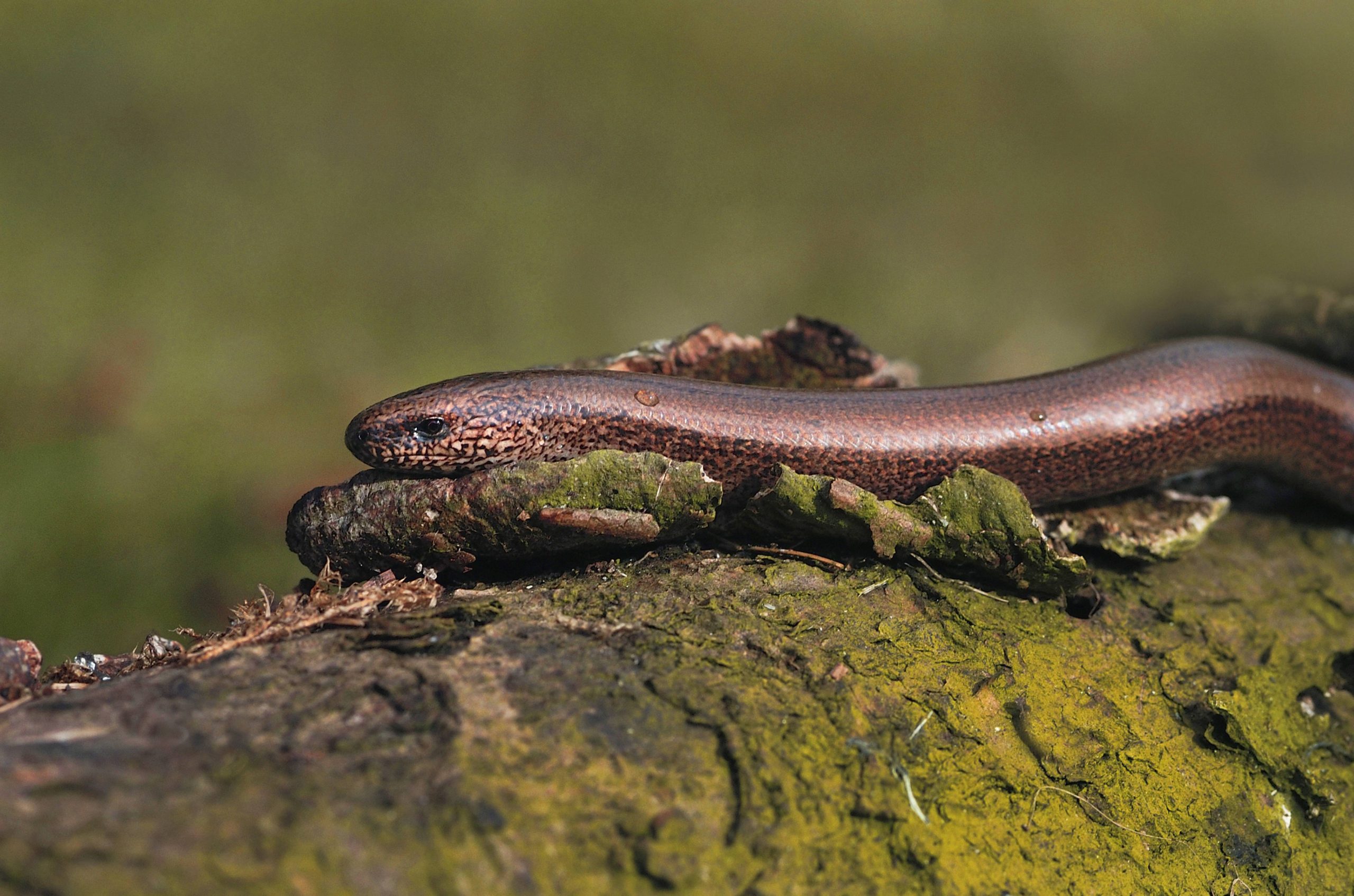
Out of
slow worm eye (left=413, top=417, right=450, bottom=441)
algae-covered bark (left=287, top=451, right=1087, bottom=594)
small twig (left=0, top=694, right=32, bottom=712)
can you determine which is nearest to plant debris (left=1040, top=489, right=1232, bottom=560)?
algae-covered bark (left=287, top=451, right=1087, bottom=594)

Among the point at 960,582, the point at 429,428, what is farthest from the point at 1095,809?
the point at 429,428

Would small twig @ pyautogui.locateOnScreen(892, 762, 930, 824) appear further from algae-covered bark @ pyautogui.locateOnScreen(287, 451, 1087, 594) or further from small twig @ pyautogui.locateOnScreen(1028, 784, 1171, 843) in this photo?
algae-covered bark @ pyautogui.locateOnScreen(287, 451, 1087, 594)

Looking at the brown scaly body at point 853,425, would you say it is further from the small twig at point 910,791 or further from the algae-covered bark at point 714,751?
the small twig at point 910,791

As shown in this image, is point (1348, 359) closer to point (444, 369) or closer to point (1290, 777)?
point (1290, 777)

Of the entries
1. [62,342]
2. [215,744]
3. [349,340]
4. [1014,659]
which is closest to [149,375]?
[62,342]

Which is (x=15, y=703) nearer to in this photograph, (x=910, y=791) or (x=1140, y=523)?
(x=910, y=791)

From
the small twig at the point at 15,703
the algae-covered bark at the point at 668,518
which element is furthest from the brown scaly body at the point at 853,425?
the small twig at the point at 15,703
